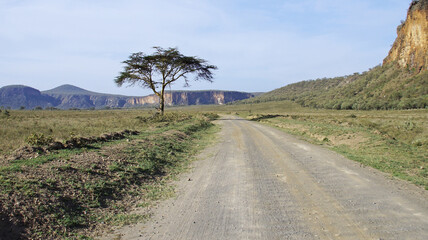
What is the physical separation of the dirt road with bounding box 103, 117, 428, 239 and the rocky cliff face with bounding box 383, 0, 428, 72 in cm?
6651

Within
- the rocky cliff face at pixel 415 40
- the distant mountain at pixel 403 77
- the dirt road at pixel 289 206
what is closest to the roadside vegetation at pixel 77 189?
the dirt road at pixel 289 206

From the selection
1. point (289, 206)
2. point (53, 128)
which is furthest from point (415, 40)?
point (289, 206)

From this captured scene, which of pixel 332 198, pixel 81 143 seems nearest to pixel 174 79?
pixel 81 143

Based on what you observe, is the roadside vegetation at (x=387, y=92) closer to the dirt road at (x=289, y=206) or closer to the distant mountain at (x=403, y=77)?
the distant mountain at (x=403, y=77)

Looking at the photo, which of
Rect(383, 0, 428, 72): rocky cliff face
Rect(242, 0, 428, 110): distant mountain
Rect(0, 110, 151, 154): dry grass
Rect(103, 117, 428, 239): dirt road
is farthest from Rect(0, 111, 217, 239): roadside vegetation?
Rect(383, 0, 428, 72): rocky cliff face

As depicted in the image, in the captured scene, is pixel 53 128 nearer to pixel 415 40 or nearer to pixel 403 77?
pixel 403 77

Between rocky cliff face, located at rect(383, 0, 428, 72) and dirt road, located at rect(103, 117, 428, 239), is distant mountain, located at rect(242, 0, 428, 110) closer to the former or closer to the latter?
rocky cliff face, located at rect(383, 0, 428, 72)

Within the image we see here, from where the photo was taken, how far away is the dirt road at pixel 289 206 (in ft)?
13.8

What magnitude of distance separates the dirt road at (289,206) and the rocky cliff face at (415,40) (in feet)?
218

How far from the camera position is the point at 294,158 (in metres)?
9.89

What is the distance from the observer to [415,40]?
6309 cm

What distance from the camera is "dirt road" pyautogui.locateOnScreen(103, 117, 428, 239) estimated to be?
4.21 metres

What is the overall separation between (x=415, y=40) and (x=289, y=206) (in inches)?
2998

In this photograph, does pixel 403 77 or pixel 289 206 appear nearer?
pixel 289 206
